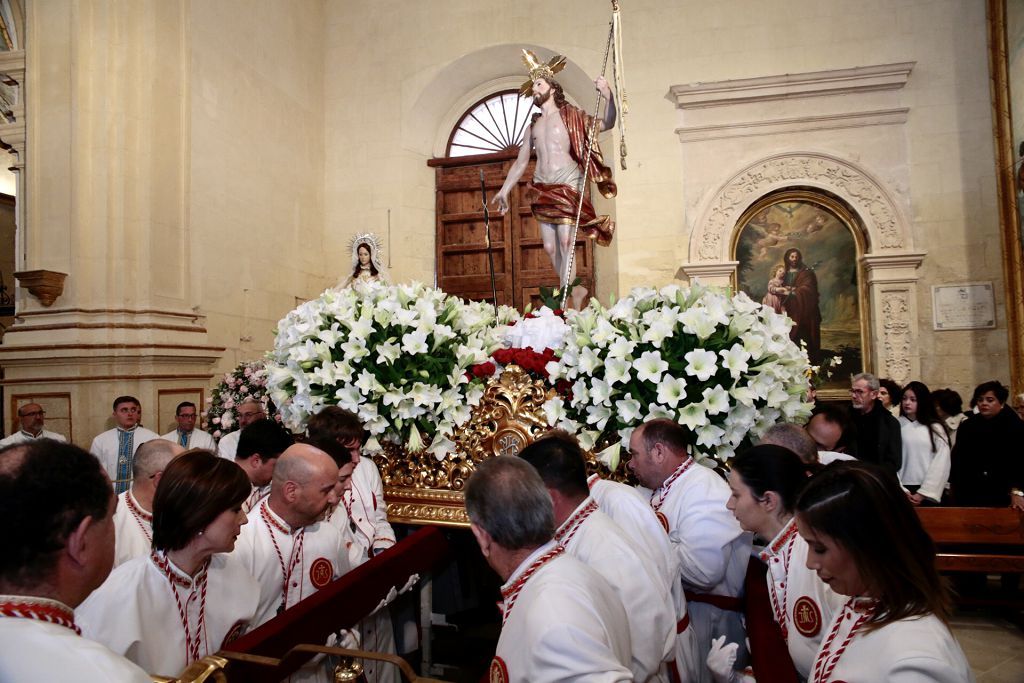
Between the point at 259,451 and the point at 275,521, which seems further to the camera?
the point at 259,451

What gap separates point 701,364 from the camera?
2.83 m

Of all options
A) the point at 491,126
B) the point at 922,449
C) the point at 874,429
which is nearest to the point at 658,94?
the point at 491,126

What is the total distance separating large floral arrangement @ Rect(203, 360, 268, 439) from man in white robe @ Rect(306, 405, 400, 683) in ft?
10.7

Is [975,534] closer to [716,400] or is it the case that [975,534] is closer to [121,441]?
[716,400]

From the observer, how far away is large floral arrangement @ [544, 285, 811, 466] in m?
2.86

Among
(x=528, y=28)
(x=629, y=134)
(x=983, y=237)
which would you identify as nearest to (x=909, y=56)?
(x=983, y=237)

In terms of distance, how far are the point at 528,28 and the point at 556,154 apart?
6.93 meters

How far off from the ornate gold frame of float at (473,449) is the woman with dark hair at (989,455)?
3828 millimetres

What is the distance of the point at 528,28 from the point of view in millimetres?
10773

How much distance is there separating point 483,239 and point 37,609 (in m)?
10.7

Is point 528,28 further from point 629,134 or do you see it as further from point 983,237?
point 983,237

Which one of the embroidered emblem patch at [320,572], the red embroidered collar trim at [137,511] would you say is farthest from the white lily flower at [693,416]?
the red embroidered collar trim at [137,511]

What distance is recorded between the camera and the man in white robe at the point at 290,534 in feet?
8.36

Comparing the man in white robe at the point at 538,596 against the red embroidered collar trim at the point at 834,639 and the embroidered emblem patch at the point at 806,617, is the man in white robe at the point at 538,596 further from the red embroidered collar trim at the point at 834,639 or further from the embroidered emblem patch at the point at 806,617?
the embroidered emblem patch at the point at 806,617
